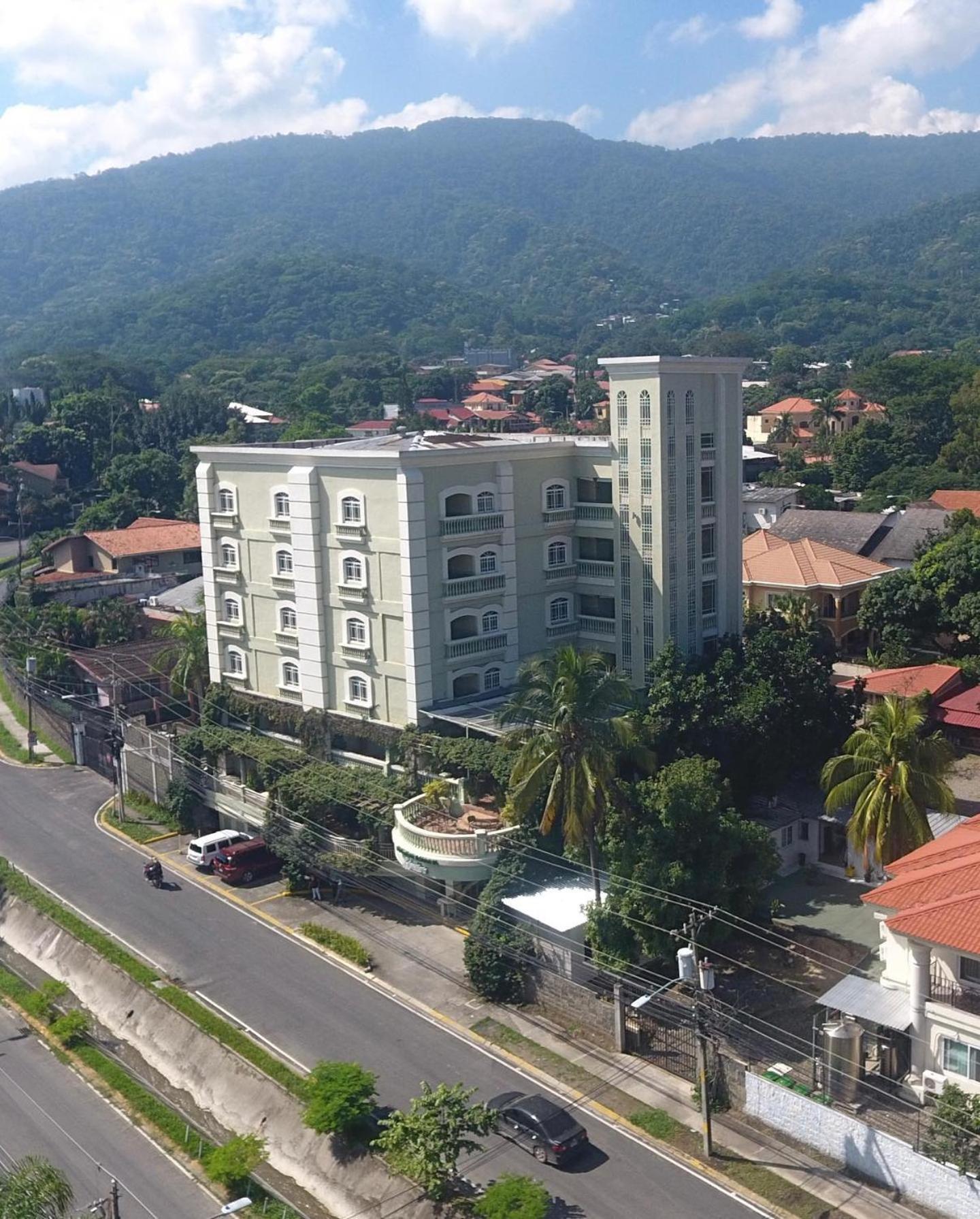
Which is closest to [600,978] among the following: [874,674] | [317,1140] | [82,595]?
[317,1140]

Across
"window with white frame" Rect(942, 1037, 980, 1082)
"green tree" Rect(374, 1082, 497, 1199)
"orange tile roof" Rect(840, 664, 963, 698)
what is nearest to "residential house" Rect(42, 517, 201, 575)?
"orange tile roof" Rect(840, 664, 963, 698)

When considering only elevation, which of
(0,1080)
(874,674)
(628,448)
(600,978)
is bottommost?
(0,1080)

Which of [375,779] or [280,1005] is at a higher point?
[375,779]

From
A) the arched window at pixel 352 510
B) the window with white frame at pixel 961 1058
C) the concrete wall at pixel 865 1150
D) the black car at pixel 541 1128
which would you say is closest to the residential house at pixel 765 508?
the arched window at pixel 352 510

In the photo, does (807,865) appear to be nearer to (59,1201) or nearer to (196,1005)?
(196,1005)

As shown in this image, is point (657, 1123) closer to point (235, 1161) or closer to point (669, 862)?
point (669, 862)

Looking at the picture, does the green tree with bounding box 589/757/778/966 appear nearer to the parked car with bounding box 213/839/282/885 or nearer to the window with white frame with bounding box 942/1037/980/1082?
the window with white frame with bounding box 942/1037/980/1082

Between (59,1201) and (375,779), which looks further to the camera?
(375,779)
